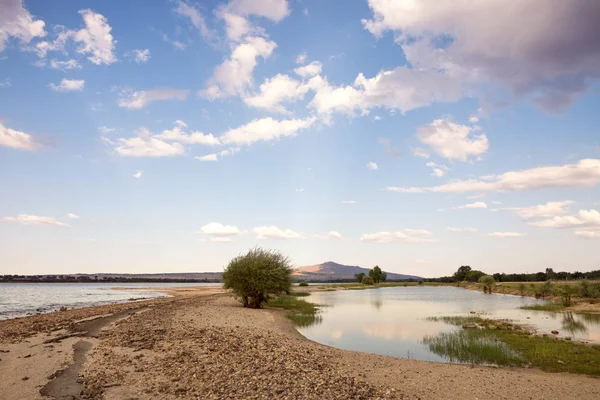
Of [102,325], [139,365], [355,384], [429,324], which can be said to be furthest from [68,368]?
[429,324]

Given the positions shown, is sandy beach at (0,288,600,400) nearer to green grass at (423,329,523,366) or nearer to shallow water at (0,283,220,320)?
green grass at (423,329,523,366)

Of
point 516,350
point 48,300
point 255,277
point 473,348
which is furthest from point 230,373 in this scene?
point 48,300

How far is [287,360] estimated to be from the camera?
18328 millimetres

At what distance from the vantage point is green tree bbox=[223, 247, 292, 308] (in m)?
48.3

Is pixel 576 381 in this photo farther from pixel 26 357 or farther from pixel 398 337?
pixel 26 357

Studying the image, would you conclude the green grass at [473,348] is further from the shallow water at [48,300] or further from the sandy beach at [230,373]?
the shallow water at [48,300]

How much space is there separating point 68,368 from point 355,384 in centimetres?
1296

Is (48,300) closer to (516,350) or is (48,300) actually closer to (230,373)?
(230,373)

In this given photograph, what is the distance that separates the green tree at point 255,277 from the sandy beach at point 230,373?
2334 cm

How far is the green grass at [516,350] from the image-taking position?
20.6 metres

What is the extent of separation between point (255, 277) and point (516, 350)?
3164cm

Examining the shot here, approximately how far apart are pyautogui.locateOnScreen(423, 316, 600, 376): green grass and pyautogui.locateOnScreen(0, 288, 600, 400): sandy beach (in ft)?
6.88

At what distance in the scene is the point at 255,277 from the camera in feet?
159

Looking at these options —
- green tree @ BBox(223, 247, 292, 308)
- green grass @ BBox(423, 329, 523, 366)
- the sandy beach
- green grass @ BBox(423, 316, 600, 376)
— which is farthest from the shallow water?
green grass @ BBox(423, 316, 600, 376)
